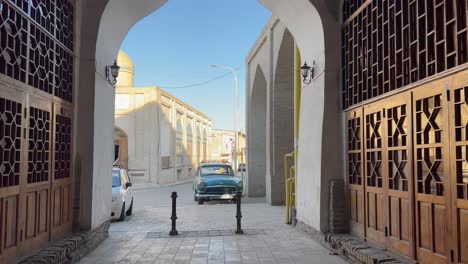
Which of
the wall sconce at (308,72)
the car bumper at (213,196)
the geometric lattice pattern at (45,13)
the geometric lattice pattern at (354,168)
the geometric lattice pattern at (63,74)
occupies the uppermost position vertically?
the geometric lattice pattern at (45,13)

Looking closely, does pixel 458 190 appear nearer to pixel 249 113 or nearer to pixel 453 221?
pixel 453 221

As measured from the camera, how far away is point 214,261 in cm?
699

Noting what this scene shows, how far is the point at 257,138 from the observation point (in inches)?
800

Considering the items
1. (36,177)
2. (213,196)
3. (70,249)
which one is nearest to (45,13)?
(36,177)

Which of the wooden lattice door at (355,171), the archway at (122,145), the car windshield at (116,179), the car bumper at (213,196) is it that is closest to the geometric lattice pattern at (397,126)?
the wooden lattice door at (355,171)

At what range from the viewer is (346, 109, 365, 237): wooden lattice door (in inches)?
278

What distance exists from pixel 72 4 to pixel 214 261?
4917 millimetres

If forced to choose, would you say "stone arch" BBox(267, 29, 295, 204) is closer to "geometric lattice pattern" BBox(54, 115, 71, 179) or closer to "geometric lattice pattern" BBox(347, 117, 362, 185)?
"geometric lattice pattern" BBox(347, 117, 362, 185)

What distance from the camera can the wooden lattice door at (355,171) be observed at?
7.07 metres

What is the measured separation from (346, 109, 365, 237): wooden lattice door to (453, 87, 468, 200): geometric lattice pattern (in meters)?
2.67

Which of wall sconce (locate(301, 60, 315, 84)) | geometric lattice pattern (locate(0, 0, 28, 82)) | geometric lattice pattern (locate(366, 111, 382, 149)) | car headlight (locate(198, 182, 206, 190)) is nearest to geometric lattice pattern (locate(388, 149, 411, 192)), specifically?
geometric lattice pattern (locate(366, 111, 382, 149))

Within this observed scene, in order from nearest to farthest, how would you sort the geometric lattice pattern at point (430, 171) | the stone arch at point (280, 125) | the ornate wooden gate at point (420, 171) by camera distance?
the ornate wooden gate at point (420, 171) → the geometric lattice pattern at point (430, 171) → the stone arch at point (280, 125)

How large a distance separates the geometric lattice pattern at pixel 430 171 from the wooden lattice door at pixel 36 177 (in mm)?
4766

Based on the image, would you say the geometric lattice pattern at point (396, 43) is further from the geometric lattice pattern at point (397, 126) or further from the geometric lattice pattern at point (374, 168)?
the geometric lattice pattern at point (374, 168)
